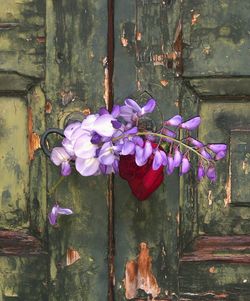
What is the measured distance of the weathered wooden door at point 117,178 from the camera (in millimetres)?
1422

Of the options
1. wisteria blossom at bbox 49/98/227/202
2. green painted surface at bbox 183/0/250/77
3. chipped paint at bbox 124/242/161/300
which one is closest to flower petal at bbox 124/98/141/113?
wisteria blossom at bbox 49/98/227/202

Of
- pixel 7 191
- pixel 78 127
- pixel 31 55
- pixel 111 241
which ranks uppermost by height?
pixel 31 55

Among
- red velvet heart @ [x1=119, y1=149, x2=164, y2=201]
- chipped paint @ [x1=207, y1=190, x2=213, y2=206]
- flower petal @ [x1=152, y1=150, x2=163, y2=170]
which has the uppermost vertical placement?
flower petal @ [x1=152, y1=150, x2=163, y2=170]

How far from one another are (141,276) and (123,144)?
37 cm

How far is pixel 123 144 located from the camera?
1.23 m

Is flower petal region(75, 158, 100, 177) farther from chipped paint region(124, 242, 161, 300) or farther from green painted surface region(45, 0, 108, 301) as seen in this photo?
chipped paint region(124, 242, 161, 300)

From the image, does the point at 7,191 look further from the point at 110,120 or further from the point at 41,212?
the point at 110,120

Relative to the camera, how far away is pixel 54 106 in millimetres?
1436

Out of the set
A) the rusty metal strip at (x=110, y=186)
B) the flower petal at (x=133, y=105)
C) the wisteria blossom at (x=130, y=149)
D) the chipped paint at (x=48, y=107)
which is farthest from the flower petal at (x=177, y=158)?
the chipped paint at (x=48, y=107)

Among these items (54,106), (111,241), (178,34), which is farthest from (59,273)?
(178,34)

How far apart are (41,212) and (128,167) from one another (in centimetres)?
27

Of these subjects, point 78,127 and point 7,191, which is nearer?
point 78,127

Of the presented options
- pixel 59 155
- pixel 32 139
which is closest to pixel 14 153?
pixel 32 139

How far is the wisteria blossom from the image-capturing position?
1239mm
